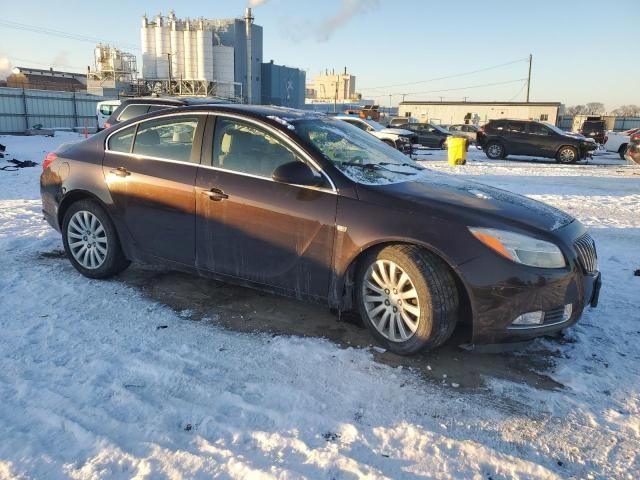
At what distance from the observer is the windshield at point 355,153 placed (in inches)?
150

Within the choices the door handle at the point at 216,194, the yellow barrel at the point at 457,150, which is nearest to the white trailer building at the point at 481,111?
the yellow barrel at the point at 457,150

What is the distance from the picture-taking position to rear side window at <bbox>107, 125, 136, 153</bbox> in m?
4.59

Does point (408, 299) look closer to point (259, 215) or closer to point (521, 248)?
point (521, 248)

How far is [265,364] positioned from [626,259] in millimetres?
4577

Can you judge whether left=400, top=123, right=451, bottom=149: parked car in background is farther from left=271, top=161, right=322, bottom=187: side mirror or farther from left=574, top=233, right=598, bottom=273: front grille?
left=271, top=161, right=322, bottom=187: side mirror

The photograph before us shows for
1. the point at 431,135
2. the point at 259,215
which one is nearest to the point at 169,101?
the point at 259,215

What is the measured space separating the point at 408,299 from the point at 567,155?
19341 mm

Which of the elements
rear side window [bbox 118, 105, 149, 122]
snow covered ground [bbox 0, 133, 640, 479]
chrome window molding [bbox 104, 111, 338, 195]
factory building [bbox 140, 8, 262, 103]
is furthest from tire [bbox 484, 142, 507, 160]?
factory building [bbox 140, 8, 262, 103]

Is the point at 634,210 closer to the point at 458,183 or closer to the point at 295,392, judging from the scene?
the point at 458,183

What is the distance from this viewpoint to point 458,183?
412 cm

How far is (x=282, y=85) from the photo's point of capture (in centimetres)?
6812

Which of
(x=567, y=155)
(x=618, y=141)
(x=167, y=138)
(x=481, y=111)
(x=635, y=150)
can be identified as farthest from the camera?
(x=481, y=111)

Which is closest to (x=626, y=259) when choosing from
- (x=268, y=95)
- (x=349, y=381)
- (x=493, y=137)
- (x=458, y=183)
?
(x=458, y=183)

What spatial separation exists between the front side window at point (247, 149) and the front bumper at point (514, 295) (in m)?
1.57
